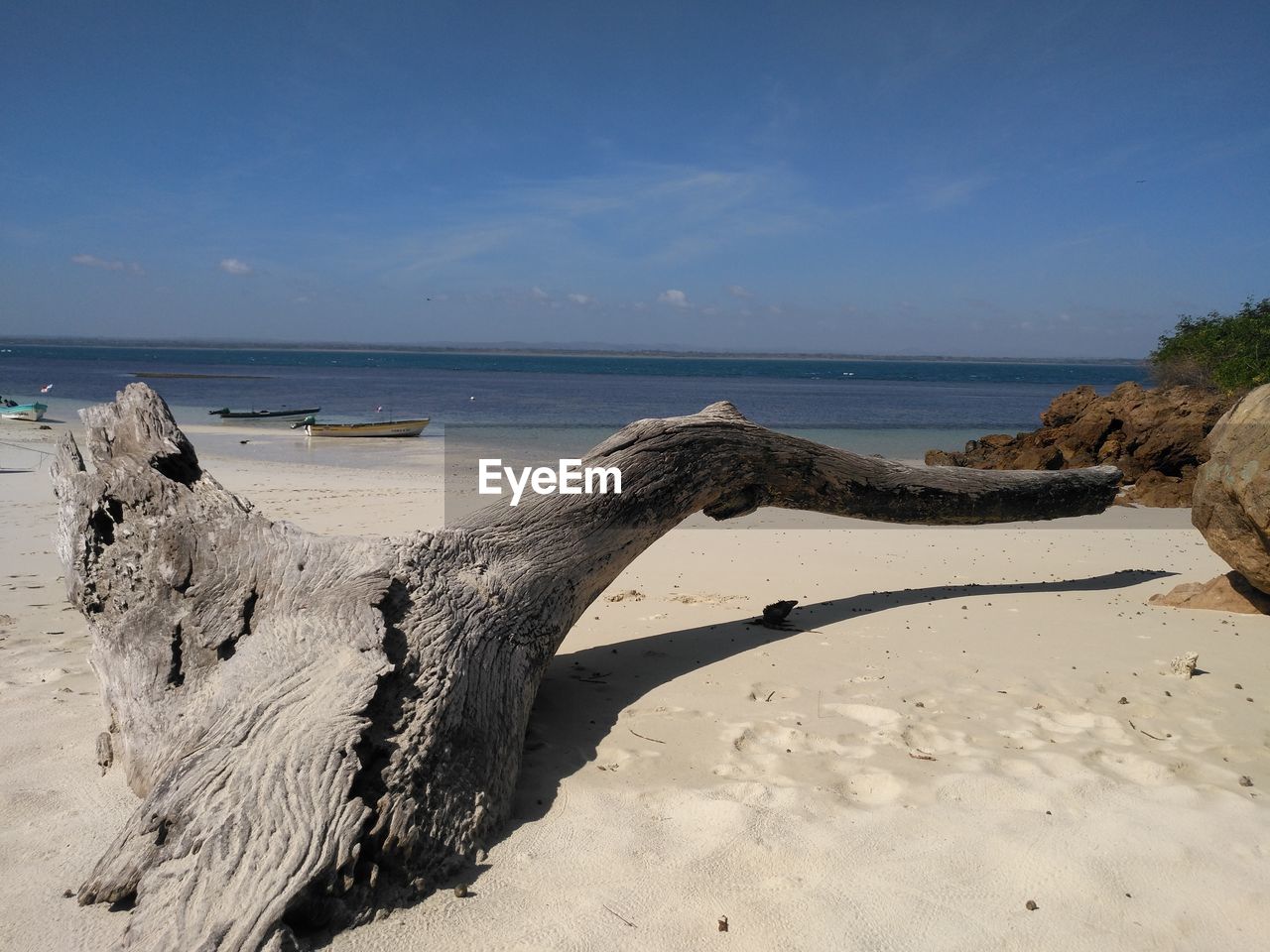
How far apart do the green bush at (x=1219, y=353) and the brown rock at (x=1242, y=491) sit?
51.9 feet

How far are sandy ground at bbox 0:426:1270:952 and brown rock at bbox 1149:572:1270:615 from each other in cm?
19

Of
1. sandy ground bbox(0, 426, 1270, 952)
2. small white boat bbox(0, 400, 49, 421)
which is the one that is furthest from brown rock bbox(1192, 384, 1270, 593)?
small white boat bbox(0, 400, 49, 421)

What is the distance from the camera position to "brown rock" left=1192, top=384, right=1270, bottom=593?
5277mm

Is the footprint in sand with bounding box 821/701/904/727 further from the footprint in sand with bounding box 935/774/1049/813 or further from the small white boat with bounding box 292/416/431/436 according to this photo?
the small white boat with bounding box 292/416/431/436

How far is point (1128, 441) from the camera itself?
1492 centimetres

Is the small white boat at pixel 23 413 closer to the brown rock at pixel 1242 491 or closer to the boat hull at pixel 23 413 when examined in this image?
the boat hull at pixel 23 413

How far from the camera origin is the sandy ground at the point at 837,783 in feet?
8.21

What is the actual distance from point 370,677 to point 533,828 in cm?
79

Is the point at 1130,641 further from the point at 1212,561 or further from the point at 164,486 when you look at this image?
the point at 164,486

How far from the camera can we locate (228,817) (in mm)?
2477

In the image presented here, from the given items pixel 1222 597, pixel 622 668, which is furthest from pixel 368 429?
pixel 1222 597

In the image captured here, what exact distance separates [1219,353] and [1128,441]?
11274 millimetres

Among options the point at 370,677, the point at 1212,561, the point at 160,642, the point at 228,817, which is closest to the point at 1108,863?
the point at 370,677

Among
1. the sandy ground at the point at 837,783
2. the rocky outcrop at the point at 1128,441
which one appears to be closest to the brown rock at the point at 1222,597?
the sandy ground at the point at 837,783
